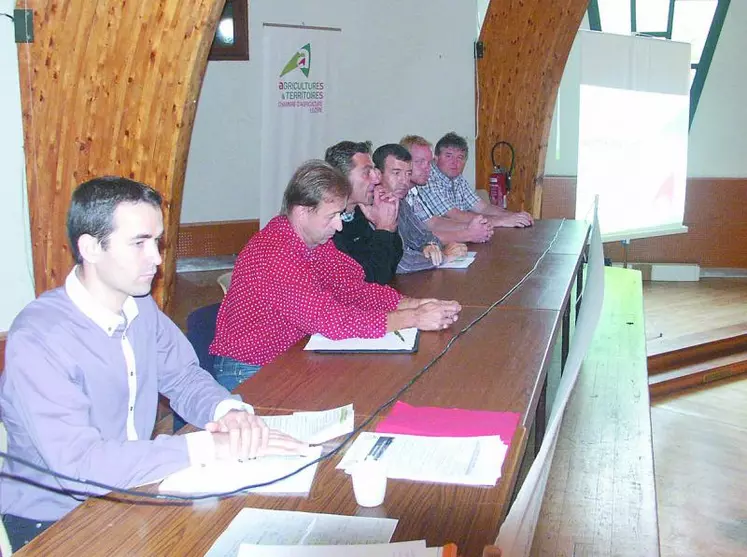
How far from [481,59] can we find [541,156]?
3.30ft

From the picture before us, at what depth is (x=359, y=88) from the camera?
7.01 m

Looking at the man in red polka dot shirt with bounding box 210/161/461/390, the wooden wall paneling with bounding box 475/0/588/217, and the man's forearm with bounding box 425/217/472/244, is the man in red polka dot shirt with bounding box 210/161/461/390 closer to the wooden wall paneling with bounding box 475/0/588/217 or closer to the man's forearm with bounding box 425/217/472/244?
the man's forearm with bounding box 425/217/472/244

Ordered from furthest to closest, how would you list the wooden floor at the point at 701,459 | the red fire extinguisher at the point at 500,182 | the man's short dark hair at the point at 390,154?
the red fire extinguisher at the point at 500,182, the man's short dark hair at the point at 390,154, the wooden floor at the point at 701,459

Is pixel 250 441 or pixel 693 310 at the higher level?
pixel 250 441

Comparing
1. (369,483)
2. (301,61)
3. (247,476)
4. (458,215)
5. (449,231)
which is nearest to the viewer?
(369,483)

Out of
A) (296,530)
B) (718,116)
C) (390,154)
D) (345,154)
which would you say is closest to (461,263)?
(390,154)

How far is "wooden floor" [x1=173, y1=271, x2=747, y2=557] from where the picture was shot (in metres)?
3.95

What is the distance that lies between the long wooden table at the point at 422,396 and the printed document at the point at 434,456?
3cm

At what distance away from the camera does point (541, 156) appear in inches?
306

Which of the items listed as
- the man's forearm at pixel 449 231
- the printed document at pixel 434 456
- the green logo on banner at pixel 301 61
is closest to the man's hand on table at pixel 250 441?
the printed document at pixel 434 456

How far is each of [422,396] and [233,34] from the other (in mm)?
5503

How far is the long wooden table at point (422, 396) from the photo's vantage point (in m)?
1.51

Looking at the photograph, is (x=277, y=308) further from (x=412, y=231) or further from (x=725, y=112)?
(x=725, y=112)

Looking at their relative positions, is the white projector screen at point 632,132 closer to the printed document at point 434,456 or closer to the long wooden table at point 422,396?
the long wooden table at point 422,396
